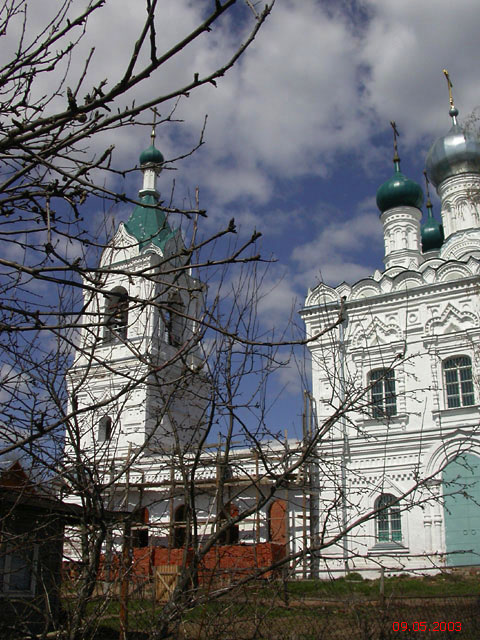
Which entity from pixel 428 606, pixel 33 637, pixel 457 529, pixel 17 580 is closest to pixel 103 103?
pixel 33 637

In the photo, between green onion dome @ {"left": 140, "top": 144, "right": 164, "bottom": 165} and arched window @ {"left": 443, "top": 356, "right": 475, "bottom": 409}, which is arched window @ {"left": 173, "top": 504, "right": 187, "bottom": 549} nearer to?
arched window @ {"left": 443, "top": 356, "right": 475, "bottom": 409}

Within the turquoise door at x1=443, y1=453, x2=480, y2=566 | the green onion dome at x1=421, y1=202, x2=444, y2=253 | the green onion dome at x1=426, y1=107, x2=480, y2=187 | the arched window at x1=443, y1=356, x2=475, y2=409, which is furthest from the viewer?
the green onion dome at x1=421, y1=202, x2=444, y2=253

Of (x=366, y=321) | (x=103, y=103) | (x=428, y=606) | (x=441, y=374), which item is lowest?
(x=428, y=606)

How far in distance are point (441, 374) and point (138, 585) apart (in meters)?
12.9

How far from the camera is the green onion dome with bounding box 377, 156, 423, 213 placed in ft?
63.5

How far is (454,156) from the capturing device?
1927 cm

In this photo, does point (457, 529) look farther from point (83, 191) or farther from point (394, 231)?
point (83, 191)

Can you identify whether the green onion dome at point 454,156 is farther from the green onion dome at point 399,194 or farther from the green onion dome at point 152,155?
the green onion dome at point 152,155

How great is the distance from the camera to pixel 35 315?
2.20 meters

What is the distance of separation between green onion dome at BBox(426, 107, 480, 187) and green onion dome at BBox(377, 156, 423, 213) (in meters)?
0.82

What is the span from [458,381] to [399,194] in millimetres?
6898

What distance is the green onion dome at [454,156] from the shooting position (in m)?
19.2

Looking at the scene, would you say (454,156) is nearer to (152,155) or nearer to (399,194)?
(399,194)

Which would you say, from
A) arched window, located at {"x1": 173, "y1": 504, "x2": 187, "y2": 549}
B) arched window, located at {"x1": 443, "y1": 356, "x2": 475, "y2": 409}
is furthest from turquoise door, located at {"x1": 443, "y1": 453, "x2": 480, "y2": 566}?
arched window, located at {"x1": 173, "y1": 504, "x2": 187, "y2": 549}
